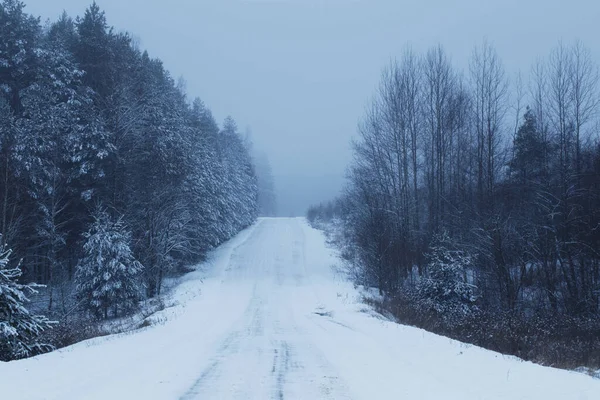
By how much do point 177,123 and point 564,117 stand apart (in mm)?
25289

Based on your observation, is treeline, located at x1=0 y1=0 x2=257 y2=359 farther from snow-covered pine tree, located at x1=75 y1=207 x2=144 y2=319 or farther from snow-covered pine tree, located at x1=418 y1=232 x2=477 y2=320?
snow-covered pine tree, located at x1=418 y1=232 x2=477 y2=320

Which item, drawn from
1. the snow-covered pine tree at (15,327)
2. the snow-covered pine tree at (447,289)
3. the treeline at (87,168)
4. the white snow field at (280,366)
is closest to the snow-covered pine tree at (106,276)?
the treeline at (87,168)

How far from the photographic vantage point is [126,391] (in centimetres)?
621

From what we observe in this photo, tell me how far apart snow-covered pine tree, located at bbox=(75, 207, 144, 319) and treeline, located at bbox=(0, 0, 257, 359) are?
0.05 m

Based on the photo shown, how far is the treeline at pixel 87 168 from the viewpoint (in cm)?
2066

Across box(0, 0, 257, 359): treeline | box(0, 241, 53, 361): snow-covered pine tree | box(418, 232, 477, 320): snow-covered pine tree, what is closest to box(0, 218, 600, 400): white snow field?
box(0, 241, 53, 361): snow-covered pine tree

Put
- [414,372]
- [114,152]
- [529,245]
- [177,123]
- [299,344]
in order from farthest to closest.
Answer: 1. [177,123]
2. [114,152]
3. [529,245]
4. [299,344]
5. [414,372]

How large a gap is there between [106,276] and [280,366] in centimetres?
1470

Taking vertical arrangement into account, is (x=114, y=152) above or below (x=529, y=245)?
above

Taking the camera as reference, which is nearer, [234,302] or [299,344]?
[299,344]

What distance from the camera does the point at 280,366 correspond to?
812cm

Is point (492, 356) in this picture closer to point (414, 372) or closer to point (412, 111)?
point (414, 372)

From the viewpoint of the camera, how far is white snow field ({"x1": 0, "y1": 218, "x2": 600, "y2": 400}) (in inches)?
244

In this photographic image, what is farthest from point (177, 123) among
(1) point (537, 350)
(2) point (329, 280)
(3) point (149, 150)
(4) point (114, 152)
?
(1) point (537, 350)
